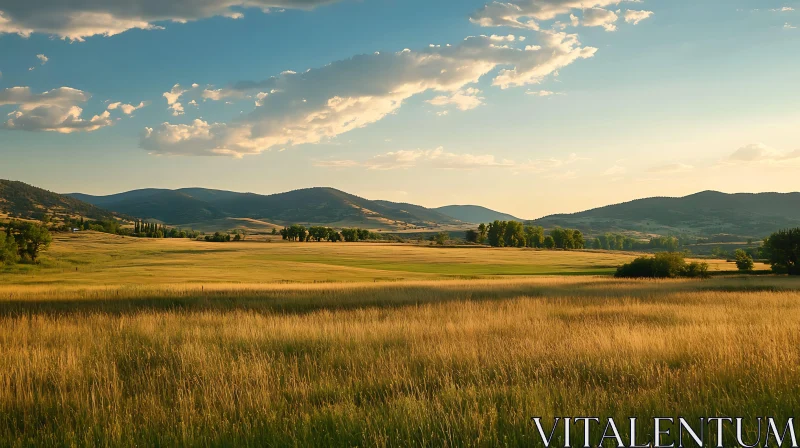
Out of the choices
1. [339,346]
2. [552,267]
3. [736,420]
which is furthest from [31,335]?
[552,267]

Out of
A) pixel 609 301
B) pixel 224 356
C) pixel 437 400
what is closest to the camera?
pixel 437 400

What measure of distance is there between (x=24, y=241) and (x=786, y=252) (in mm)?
113401

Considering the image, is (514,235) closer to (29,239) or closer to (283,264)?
(283,264)

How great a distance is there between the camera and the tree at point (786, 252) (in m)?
64.6

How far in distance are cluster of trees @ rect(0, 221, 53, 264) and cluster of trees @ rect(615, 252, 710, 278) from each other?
3472 inches

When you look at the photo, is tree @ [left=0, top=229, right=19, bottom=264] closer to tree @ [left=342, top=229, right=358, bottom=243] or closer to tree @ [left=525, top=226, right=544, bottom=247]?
tree @ [left=342, top=229, right=358, bottom=243]

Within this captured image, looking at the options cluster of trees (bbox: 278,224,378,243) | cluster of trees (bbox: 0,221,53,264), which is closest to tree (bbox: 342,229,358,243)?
cluster of trees (bbox: 278,224,378,243)

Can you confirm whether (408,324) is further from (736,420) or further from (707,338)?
(736,420)

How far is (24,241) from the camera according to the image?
281 ft

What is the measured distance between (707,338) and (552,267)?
8102cm

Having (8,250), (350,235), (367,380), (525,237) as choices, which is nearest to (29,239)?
(8,250)

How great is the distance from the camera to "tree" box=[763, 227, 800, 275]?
6462 centimetres

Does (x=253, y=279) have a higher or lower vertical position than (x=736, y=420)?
lower

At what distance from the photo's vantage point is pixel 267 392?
6914mm
